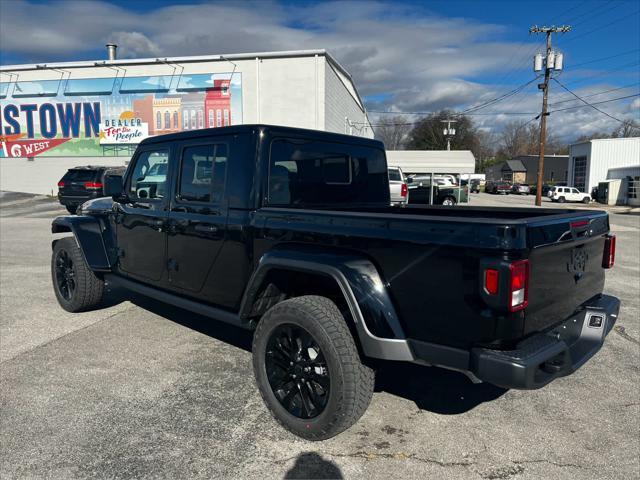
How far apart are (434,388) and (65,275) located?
4162 mm

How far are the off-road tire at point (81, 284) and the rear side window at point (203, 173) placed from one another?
1.92 m

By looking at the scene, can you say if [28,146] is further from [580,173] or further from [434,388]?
[580,173]

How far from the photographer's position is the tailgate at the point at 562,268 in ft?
8.04

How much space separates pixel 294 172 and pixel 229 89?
68.8ft

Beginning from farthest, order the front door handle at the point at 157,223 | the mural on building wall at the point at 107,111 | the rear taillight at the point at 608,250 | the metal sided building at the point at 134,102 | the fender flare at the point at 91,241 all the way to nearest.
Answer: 1. the mural on building wall at the point at 107,111
2. the metal sided building at the point at 134,102
3. the fender flare at the point at 91,241
4. the front door handle at the point at 157,223
5. the rear taillight at the point at 608,250

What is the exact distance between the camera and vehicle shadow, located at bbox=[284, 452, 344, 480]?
2.59m

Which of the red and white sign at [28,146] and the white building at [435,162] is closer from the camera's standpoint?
the red and white sign at [28,146]

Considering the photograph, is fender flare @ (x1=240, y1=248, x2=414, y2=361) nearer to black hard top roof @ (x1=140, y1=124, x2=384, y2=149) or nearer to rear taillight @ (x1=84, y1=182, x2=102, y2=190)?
black hard top roof @ (x1=140, y1=124, x2=384, y2=149)

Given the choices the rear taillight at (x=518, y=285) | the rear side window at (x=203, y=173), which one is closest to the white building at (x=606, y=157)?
the rear side window at (x=203, y=173)

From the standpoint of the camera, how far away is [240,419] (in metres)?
3.16

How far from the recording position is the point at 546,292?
2.58 m

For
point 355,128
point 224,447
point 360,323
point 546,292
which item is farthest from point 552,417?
point 355,128

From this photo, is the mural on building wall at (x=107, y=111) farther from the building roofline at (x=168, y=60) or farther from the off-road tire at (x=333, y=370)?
the off-road tire at (x=333, y=370)

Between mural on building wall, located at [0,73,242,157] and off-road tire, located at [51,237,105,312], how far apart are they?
19.0m
